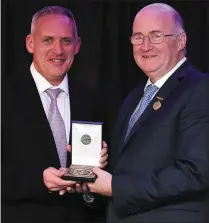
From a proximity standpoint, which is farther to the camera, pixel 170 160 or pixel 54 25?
pixel 54 25

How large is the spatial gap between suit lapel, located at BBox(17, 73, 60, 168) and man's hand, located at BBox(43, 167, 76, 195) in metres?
0.12

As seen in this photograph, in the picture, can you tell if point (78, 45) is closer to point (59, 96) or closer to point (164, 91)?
point (59, 96)

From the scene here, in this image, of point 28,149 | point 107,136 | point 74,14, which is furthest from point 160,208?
point 74,14

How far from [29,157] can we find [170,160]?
692mm

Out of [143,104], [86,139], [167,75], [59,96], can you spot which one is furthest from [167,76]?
[59,96]

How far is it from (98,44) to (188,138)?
68cm

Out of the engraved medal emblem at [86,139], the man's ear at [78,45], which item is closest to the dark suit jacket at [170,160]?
the engraved medal emblem at [86,139]

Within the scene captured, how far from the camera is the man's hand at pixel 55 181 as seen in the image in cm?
183

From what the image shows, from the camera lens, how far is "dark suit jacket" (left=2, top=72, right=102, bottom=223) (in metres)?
2.02

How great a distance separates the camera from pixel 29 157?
202 cm

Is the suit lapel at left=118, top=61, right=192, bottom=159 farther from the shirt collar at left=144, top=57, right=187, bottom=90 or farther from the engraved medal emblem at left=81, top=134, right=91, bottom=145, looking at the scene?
the engraved medal emblem at left=81, top=134, right=91, bottom=145

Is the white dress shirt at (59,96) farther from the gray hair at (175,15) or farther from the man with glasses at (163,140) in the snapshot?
the gray hair at (175,15)

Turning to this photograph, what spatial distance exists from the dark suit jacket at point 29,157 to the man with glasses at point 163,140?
0.27 metres

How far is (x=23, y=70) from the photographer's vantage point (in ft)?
6.69
